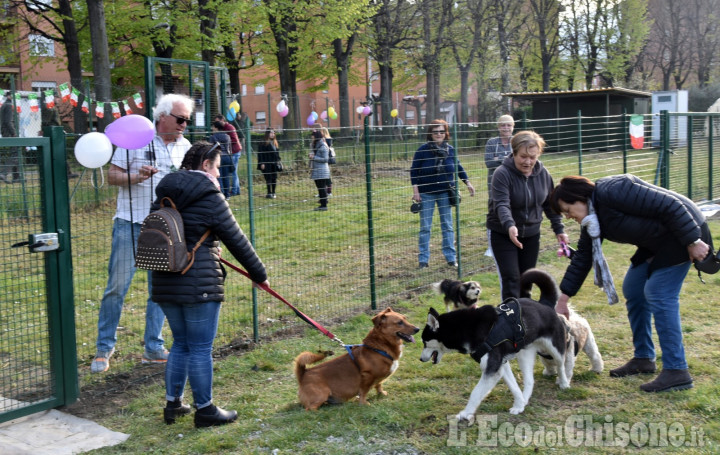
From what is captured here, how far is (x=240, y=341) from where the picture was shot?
6246mm

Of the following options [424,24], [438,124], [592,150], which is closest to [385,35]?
[424,24]

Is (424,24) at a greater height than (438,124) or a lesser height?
greater

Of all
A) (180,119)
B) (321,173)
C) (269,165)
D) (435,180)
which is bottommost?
(435,180)

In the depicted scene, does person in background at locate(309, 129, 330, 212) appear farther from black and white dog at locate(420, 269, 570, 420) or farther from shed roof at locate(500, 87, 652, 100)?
shed roof at locate(500, 87, 652, 100)

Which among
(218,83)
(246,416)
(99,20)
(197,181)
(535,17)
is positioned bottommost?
(246,416)

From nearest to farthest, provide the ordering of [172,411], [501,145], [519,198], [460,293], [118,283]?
[172,411], [118,283], [519,198], [460,293], [501,145]

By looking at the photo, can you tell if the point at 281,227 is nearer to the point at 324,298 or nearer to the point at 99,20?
the point at 324,298

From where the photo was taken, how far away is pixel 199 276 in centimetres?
414

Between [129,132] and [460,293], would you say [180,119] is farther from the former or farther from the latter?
[460,293]

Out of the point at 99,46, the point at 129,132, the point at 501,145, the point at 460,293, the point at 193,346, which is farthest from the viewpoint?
the point at 99,46

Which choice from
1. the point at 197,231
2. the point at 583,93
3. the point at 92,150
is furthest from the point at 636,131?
the point at 583,93

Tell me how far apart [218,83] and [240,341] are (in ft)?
29.2

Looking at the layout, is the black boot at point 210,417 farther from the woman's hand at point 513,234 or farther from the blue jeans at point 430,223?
the blue jeans at point 430,223

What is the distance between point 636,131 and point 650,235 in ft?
25.2
